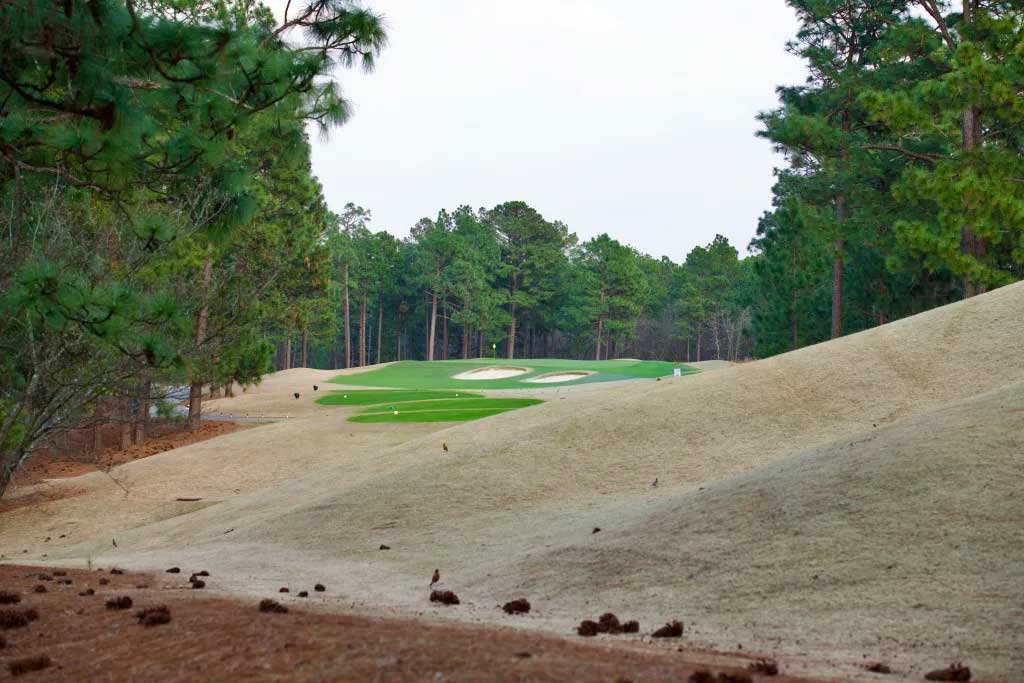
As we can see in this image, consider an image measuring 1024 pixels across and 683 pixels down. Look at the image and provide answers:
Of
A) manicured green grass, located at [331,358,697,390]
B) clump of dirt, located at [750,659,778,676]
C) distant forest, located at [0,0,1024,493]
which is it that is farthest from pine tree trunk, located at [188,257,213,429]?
clump of dirt, located at [750,659,778,676]

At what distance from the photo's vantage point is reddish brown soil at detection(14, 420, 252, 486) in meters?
21.5

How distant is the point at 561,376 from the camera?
141 feet

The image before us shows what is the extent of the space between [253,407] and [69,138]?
98.7 feet

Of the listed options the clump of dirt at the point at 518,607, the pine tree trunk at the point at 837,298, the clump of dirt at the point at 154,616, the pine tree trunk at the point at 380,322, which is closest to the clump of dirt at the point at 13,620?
the clump of dirt at the point at 154,616

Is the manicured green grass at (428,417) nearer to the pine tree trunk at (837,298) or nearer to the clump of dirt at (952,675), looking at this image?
the pine tree trunk at (837,298)

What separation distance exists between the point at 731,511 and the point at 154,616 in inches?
216

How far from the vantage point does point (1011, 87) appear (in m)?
20.5

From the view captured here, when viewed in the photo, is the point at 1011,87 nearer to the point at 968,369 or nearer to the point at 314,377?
the point at 968,369

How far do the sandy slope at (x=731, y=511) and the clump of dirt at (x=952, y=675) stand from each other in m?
0.12

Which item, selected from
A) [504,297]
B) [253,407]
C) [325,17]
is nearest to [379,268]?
[504,297]

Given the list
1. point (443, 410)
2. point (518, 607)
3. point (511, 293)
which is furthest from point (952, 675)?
point (511, 293)

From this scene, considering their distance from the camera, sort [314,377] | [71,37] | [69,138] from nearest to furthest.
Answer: [71,37], [69,138], [314,377]

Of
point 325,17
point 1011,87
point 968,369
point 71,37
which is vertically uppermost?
point 1011,87

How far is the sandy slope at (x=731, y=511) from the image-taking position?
19.8 ft
